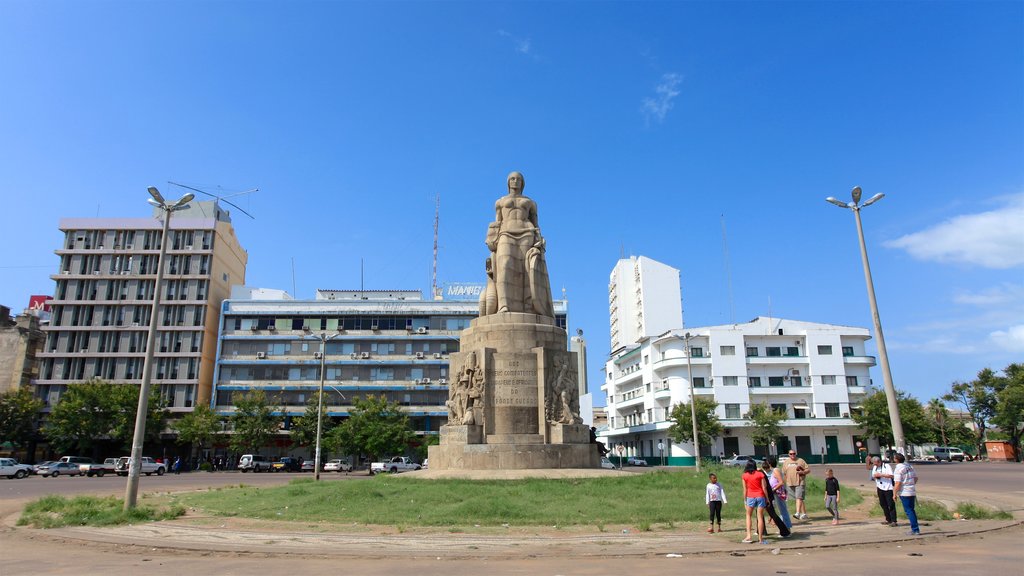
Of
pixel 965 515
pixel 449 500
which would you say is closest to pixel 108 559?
pixel 449 500

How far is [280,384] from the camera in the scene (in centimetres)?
7075

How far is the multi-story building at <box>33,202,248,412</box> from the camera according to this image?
2734 inches

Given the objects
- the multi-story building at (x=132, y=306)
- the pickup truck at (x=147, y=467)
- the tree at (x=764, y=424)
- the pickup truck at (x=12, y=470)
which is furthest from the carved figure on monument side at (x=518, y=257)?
the multi-story building at (x=132, y=306)

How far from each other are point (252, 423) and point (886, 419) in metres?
57.9

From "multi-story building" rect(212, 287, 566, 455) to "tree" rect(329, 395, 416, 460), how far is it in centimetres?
859

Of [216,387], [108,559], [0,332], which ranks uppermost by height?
[0,332]

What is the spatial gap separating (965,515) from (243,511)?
16970mm

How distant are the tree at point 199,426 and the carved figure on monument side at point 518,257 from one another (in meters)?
49.4

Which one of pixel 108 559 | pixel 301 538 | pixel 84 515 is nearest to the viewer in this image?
pixel 108 559

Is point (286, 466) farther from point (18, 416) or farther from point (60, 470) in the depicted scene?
point (18, 416)

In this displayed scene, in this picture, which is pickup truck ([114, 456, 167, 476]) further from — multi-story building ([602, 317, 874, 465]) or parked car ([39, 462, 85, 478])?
multi-story building ([602, 317, 874, 465])

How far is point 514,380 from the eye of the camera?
830 inches

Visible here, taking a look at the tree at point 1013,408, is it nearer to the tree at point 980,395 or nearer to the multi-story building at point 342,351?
the tree at point 980,395

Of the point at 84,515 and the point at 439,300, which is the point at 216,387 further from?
the point at 84,515
